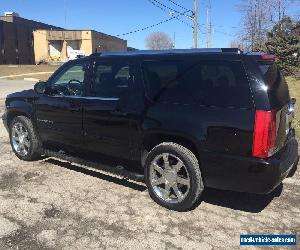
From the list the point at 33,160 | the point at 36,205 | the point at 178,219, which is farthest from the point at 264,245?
the point at 33,160

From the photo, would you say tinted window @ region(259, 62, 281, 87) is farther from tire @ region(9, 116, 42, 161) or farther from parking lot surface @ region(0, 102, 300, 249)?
tire @ region(9, 116, 42, 161)

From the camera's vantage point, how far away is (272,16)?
4569 cm

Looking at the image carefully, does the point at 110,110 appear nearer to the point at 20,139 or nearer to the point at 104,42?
the point at 20,139

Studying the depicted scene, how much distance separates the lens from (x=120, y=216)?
4438 millimetres

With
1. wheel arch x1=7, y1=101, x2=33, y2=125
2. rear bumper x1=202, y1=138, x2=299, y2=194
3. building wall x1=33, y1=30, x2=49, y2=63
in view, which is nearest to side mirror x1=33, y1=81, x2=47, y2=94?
wheel arch x1=7, y1=101, x2=33, y2=125

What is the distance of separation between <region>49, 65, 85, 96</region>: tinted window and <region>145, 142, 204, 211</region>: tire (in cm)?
159

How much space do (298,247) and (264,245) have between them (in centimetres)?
32

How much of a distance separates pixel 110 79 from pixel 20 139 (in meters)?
2.38

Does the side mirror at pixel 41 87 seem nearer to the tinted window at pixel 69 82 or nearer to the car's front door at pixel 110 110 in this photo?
the tinted window at pixel 69 82

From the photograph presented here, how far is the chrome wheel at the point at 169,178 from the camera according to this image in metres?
4.44

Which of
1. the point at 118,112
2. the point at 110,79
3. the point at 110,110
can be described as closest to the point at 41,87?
the point at 110,79

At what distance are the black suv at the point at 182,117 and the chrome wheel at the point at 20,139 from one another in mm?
865

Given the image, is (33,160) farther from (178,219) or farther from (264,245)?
(264,245)

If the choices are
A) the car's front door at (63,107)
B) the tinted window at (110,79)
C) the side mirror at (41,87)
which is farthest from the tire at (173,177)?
the side mirror at (41,87)
